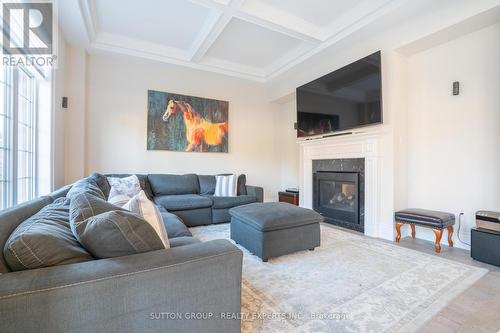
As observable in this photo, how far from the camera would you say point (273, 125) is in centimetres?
564

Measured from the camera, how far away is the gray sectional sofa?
732 millimetres

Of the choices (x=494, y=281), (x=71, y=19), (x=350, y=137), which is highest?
(x=71, y=19)

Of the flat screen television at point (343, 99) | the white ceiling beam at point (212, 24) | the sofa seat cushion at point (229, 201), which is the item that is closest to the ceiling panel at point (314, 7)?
the white ceiling beam at point (212, 24)

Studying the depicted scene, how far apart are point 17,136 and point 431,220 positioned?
4.26 m

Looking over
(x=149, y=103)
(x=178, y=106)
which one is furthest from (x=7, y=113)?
(x=178, y=106)

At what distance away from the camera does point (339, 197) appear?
377cm

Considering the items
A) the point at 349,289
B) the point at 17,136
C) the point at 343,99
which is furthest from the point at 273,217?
the point at 17,136

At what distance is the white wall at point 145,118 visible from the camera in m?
3.93

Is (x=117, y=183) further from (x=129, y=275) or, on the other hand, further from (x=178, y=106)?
(x=129, y=275)

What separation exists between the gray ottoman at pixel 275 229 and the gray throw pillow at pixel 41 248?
1.54m

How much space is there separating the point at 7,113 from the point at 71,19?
1565 mm

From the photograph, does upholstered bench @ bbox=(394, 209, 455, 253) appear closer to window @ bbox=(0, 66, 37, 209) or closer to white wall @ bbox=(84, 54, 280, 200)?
white wall @ bbox=(84, 54, 280, 200)

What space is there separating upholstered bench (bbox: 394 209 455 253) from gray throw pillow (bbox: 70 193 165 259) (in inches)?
110

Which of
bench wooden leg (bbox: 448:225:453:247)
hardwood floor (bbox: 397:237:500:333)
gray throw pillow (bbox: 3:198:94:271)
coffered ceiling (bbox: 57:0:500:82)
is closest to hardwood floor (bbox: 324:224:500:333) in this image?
hardwood floor (bbox: 397:237:500:333)
